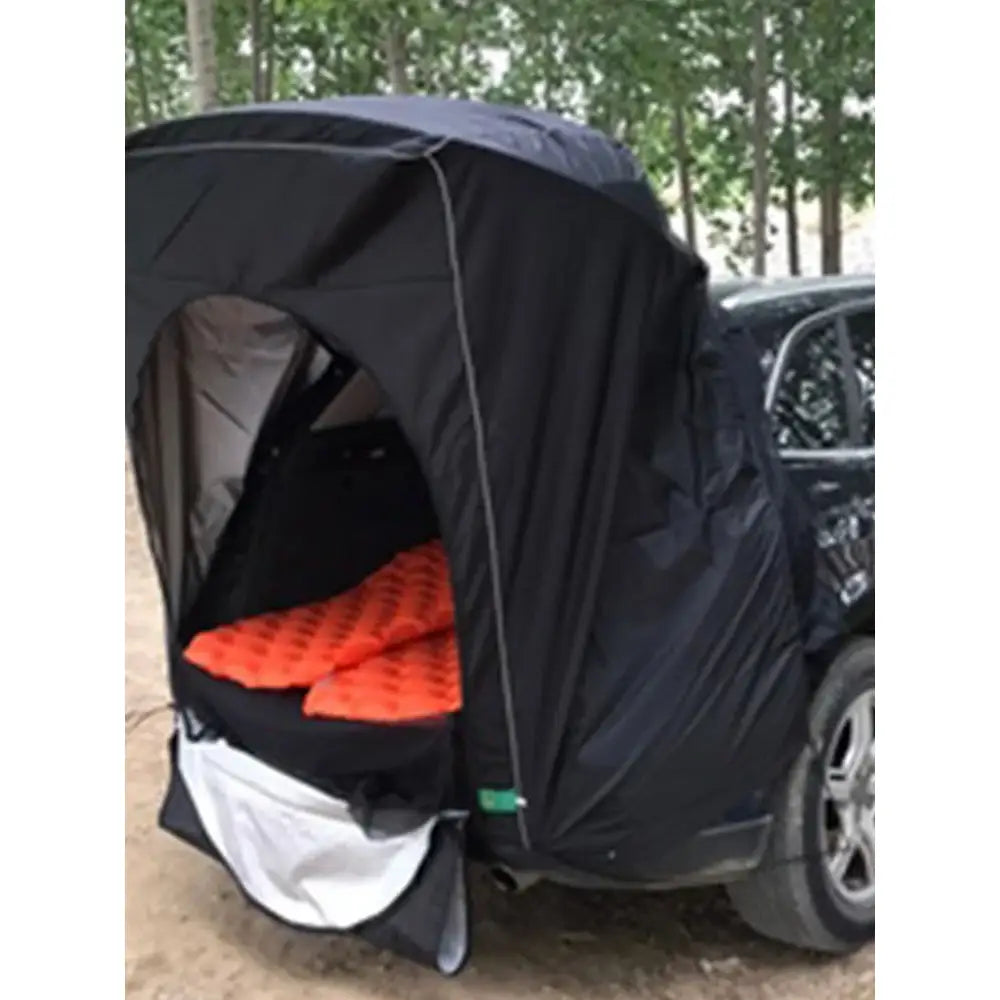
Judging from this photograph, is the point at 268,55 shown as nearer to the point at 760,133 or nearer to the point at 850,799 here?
the point at 760,133

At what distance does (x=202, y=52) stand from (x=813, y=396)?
19.9ft

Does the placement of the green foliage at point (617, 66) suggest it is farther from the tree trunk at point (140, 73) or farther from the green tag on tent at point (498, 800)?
the green tag on tent at point (498, 800)

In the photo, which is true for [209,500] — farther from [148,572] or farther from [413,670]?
[148,572]

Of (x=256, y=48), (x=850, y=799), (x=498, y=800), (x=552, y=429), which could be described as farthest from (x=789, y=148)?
(x=498, y=800)

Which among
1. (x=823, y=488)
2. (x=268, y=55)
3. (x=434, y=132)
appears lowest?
(x=823, y=488)

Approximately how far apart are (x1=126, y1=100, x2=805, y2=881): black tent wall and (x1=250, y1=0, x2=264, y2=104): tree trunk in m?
10.1

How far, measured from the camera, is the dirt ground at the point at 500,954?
380cm

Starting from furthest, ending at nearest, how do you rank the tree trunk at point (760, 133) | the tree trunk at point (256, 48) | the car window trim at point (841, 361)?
the tree trunk at point (256, 48) < the tree trunk at point (760, 133) < the car window trim at point (841, 361)

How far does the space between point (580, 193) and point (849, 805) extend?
1.75 metres

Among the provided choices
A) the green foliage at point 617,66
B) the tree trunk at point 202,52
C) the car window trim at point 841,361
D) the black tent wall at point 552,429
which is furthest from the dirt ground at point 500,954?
the green foliage at point 617,66

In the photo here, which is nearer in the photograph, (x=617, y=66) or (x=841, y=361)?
(x=841, y=361)

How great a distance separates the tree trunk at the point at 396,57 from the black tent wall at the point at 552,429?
932 centimetres

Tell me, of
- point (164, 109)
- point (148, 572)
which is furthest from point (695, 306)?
point (164, 109)

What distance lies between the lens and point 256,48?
13086mm
